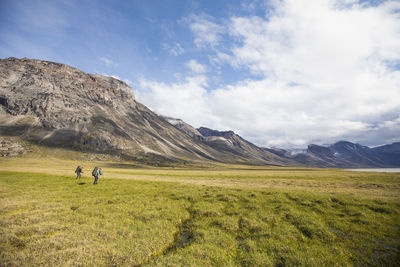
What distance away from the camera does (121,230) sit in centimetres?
1427

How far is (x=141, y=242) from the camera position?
1252cm

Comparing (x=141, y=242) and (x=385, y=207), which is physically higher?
(x=385, y=207)

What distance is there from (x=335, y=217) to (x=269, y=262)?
39.3 ft

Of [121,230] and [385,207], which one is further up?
[385,207]

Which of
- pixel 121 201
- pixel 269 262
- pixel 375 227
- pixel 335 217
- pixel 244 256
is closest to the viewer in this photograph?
pixel 269 262

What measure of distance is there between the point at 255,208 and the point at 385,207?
14142 mm

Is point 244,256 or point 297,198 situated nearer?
point 244,256

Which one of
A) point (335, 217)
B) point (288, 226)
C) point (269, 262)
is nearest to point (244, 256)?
point (269, 262)

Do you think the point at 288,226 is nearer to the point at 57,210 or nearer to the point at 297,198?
the point at 297,198

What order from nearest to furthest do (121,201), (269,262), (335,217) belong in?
(269,262), (335,217), (121,201)

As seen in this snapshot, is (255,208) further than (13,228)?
Yes

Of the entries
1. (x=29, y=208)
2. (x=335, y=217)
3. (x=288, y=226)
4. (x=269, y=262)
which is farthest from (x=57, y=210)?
(x=335, y=217)

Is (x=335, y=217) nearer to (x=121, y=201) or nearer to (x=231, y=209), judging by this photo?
(x=231, y=209)

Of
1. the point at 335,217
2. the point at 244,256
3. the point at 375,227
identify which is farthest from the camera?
the point at 335,217
